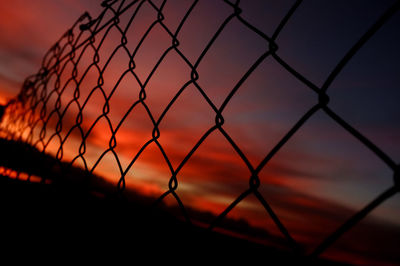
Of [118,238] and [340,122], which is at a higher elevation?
[340,122]

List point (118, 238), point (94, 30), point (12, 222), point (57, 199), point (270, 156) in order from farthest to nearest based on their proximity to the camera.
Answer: point (94, 30) → point (57, 199) → point (12, 222) → point (118, 238) → point (270, 156)

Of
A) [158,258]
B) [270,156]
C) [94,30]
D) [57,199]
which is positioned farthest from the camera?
[94,30]

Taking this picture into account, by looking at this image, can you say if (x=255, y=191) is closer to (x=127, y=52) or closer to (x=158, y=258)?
(x=158, y=258)

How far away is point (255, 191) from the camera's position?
2.37 ft

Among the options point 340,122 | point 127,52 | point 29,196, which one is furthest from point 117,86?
point 340,122

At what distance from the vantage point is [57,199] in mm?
1362

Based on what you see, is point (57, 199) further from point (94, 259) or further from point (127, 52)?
point (127, 52)

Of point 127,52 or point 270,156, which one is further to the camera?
point 127,52

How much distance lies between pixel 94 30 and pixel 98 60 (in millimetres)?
440

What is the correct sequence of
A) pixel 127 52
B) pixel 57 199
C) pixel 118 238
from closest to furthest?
pixel 118 238
pixel 57 199
pixel 127 52

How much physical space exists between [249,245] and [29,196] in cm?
126

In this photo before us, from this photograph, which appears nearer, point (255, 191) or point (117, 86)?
point (255, 191)

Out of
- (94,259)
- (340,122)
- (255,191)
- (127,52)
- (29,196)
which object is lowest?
(94,259)

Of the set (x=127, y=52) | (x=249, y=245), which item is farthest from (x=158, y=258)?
(x=127, y=52)
